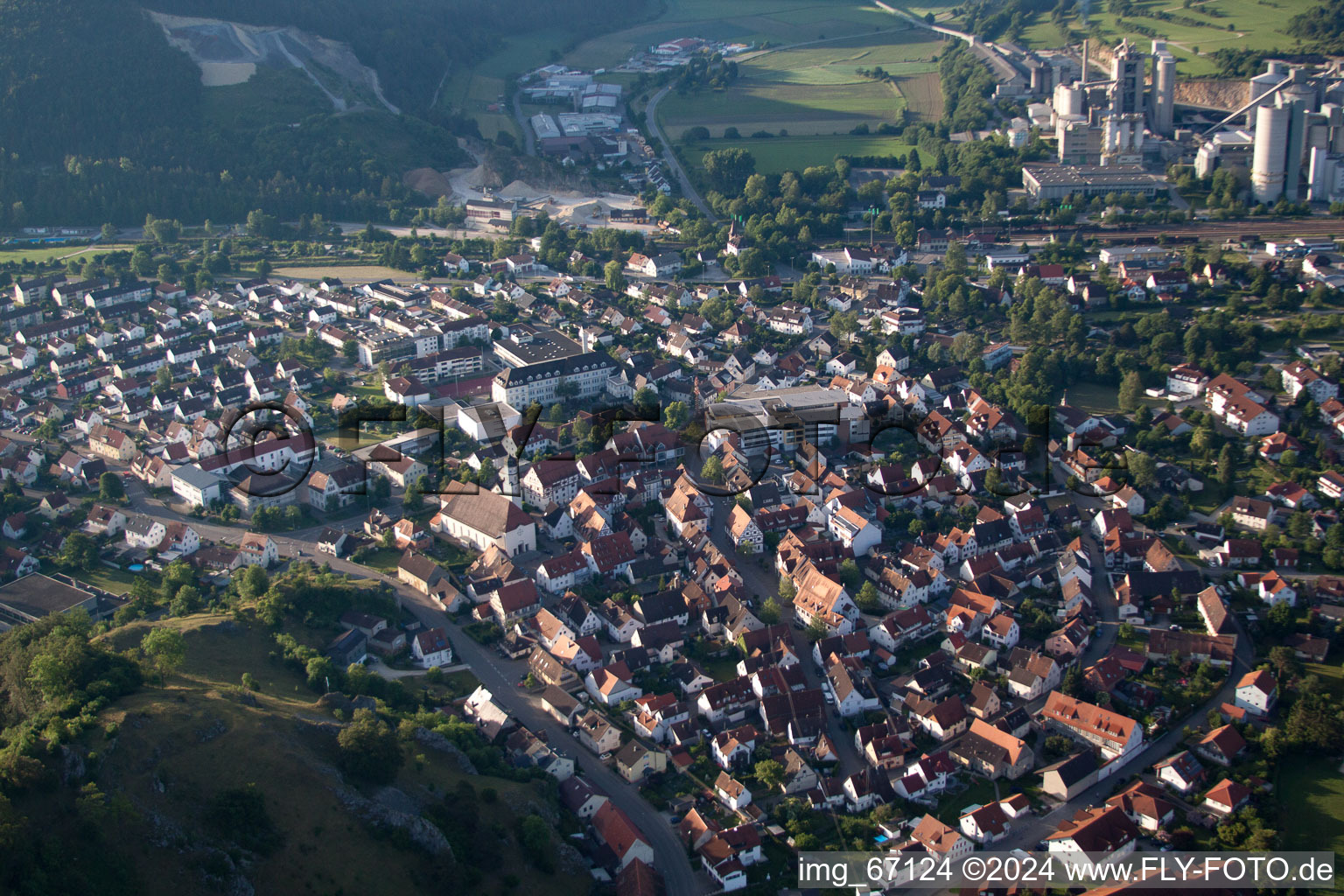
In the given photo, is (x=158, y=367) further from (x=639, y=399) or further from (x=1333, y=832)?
(x=1333, y=832)

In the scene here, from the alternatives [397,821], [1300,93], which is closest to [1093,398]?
[397,821]

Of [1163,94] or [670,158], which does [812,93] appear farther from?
[1163,94]

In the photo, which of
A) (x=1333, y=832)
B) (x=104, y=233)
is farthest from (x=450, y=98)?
(x=1333, y=832)

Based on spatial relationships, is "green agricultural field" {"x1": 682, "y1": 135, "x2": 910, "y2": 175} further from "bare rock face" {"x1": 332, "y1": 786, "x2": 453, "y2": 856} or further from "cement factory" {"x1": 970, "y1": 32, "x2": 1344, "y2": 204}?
"bare rock face" {"x1": 332, "y1": 786, "x2": 453, "y2": 856}

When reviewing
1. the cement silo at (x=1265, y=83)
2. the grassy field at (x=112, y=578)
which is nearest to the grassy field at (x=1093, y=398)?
the grassy field at (x=112, y=578)

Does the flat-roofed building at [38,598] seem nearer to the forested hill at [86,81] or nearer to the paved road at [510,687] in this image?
the paved road at [510,687]

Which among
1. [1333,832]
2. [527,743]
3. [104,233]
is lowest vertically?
[1333,832]
